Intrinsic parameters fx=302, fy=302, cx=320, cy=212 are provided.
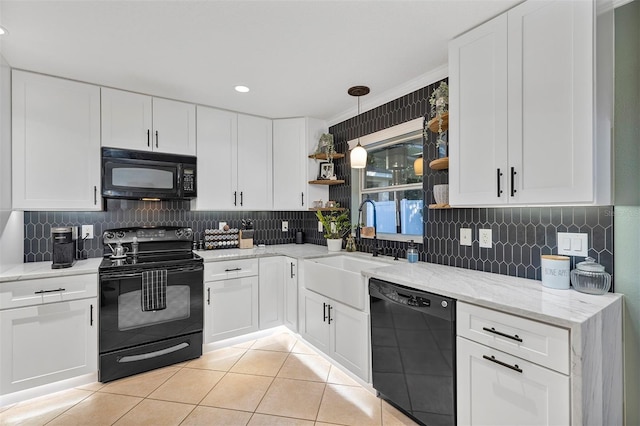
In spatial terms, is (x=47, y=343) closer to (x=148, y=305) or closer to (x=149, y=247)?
(x=148, y=305)

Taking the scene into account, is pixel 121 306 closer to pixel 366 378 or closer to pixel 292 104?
pixel 366 378

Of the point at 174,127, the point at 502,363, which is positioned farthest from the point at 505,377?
the point at 174,127

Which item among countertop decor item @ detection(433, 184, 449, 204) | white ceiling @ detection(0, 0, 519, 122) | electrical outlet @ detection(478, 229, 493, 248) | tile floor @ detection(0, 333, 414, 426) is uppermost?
white ceiling @ detection(0, 0, 519, 122)

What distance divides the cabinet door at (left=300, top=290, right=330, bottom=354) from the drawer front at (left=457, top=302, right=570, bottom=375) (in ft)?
4.18

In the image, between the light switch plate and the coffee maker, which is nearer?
the light switch plate

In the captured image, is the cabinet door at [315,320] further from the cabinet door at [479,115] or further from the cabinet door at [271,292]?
the cabinet door at [479,115]

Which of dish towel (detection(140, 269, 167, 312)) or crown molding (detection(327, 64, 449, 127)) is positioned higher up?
crown molding (detection(327, 64, 449, 127))

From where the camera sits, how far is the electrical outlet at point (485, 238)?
209cm

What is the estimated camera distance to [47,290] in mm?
2170

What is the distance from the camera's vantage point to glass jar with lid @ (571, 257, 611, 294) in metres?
1.49

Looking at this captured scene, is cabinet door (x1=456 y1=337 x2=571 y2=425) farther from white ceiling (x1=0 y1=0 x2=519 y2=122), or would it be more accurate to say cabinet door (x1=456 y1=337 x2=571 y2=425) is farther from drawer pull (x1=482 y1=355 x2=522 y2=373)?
white ceiling (x1=0 y1=0 x2=519 y2=122)

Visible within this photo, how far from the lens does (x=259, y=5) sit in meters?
1.64

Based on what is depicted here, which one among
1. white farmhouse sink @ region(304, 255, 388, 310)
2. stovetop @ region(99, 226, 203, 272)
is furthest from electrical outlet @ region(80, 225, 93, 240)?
white farmhouse sink @ region(304, 255, 388, 310)

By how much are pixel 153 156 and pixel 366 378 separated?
2.67 meters
